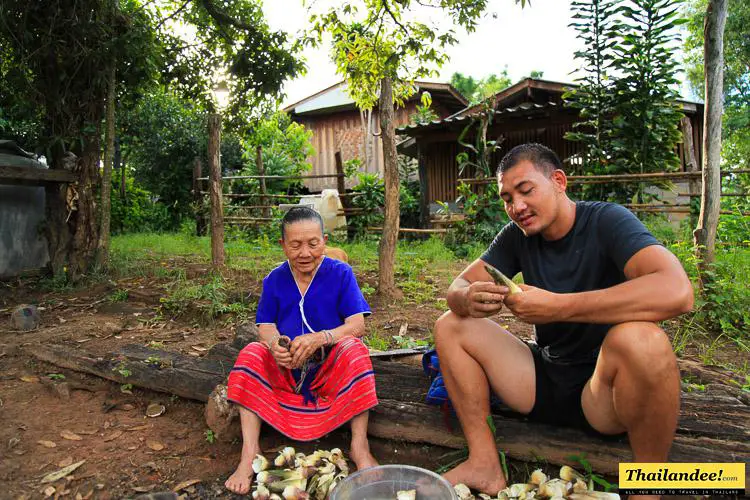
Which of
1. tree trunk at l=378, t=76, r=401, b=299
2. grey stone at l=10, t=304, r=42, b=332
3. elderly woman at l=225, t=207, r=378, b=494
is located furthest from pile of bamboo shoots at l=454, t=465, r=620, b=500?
grey stone at l=10, t=304, r=42, b=332

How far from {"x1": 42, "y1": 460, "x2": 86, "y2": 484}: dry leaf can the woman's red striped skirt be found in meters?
0.82

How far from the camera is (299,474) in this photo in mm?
2182

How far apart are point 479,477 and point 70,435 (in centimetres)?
217

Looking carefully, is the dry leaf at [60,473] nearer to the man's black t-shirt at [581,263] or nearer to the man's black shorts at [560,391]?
the man's black shorts at [560,391]

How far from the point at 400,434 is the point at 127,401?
1.79m

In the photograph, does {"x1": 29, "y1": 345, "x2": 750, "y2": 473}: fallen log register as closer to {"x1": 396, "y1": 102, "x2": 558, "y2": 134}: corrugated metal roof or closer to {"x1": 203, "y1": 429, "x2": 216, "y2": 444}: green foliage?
{"x1": 203, "y1": 429, "x2": 216, "y2": 444}: green foliage

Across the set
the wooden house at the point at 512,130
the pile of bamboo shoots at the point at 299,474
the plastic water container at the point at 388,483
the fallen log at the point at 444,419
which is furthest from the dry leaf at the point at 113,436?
the wooden house at the point at 512,130

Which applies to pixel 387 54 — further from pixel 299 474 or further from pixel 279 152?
pixel 279 152

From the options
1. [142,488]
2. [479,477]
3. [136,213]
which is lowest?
[142,488]

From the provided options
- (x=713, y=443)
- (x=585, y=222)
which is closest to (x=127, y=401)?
(x=585, y=222)

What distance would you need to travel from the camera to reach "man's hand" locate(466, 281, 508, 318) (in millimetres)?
1889

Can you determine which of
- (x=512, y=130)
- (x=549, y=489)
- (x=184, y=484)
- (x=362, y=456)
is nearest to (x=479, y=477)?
(x=549, y=489)

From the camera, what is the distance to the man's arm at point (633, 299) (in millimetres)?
1729

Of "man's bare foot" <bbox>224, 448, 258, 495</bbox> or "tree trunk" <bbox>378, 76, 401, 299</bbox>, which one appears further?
"tree trunk" <bbox>378, 76, 401, 299</bbox>
